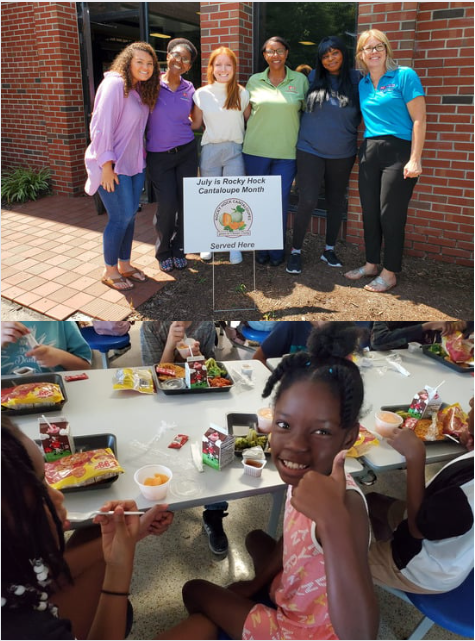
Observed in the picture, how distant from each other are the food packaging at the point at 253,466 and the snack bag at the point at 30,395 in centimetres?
81

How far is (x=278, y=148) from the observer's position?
12.3 feet

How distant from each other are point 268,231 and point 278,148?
30.1 inches

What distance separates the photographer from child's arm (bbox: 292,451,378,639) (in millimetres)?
967

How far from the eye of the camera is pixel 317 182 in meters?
3.82

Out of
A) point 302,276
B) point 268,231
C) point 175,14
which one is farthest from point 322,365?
point 175,14

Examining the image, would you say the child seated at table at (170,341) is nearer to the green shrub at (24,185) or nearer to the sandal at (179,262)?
the sandal at (179,262)

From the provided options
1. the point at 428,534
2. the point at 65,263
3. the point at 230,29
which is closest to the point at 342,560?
the point at 428,534

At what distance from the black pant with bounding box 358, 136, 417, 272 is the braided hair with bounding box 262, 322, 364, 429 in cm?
243

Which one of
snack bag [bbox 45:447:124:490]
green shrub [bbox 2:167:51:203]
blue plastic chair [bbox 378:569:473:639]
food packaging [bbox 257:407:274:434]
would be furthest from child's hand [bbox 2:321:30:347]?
green shrub [bbox 2:167:51:203]

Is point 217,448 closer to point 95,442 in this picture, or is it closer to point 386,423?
point 95,442

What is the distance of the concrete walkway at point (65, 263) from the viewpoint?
3.54 metres

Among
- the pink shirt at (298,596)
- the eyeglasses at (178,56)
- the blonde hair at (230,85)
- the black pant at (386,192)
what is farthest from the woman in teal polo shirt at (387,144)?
the pink shirt at (298,596)

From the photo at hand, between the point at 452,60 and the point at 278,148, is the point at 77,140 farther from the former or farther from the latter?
the point at 452,60

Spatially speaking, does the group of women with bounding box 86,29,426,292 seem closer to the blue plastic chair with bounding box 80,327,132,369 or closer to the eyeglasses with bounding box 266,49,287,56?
the eyeglasses with bounding box 266,49,287,56
